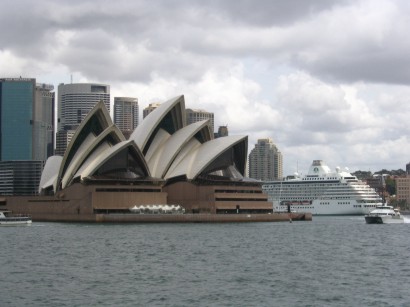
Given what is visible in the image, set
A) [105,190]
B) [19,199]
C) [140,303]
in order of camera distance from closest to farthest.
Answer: [140,303] < [105,190] < [19,199]

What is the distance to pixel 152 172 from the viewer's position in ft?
343

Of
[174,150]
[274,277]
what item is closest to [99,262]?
[274,277]

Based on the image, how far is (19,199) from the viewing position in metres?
115

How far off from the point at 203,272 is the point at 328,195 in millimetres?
109241

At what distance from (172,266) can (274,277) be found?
22.6 feet

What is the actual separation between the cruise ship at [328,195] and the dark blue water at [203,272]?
8357 cm

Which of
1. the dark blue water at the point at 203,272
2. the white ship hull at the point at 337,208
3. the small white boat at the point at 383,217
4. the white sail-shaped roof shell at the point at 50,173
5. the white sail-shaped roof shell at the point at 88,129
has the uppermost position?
the white sail-shaped roof shell at the point at 88,129

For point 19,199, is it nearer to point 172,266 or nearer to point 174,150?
point 174,150

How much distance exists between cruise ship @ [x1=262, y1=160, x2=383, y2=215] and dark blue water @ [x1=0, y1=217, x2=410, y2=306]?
8357 cm

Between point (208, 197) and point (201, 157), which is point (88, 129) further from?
point (208, 197)

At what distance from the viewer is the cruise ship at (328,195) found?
145625 mm

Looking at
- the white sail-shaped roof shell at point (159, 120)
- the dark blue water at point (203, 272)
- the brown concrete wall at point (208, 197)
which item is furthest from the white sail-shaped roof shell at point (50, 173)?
the dark blue water at point (203, 272)

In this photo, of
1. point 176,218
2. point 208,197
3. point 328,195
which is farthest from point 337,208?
point 176,218

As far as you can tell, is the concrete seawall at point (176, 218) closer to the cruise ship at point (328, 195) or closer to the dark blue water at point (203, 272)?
the dark blue water at point (203, 272)
